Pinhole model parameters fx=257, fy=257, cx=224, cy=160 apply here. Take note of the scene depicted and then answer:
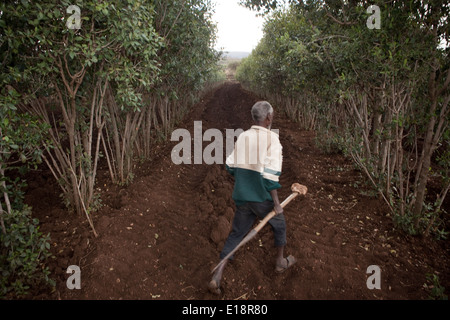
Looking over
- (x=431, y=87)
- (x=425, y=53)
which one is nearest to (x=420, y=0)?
(x=425, y=53)

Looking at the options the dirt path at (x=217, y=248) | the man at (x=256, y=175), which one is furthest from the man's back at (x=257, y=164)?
the dirt path at (x=217, y=248)

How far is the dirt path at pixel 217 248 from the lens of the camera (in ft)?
9.83

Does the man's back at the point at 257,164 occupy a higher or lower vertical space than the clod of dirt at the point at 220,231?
higher

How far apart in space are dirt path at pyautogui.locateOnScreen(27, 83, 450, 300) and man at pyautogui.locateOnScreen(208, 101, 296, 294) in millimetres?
514

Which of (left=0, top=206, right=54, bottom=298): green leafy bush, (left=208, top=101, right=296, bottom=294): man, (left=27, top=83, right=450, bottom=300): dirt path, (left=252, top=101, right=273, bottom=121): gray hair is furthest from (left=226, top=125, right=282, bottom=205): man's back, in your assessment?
(left=0, top=206, right=54, bottom=298): green leafy bush

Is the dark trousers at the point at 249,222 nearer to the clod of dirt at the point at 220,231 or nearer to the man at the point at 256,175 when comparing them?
the man at the point at 256,175

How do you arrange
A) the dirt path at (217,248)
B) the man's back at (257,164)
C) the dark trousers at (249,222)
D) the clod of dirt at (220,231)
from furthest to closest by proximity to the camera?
the clod of dirt at (220,231) < the dirt path at (217,248) < the dark trousers at (249,222) < the man's back at (257,164)

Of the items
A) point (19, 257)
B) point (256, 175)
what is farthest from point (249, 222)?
point (19, 257)

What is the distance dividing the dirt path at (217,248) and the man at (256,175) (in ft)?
1.68

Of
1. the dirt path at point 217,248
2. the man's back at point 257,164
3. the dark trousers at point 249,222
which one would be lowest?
the dirt path at point 217,248

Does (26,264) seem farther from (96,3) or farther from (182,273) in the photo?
(96,3)

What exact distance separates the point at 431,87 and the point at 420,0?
43.1 inches

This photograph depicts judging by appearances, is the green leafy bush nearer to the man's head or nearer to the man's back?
the man's back

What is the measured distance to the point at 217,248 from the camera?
12.2 feet
